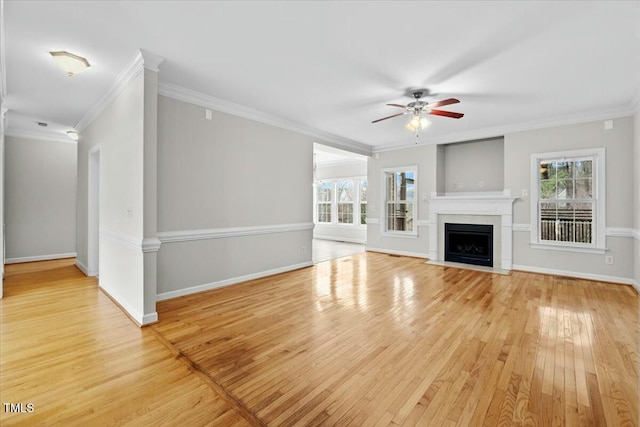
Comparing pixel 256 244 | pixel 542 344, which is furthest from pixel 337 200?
pixel 542 344

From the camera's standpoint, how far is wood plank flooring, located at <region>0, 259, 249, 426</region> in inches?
66.4

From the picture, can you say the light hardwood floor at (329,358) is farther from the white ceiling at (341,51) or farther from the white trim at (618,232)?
the white ceiling at (341,51)

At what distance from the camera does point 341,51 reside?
9.37ft

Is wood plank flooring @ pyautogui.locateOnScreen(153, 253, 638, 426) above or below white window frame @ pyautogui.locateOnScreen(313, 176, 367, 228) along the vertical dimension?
below

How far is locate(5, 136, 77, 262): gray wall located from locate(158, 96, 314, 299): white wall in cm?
463

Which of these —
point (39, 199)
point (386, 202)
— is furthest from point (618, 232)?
point (39, 199)

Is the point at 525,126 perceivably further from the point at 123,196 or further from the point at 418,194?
the point at 123,196

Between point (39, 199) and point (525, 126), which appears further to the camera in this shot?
point (39, 199)

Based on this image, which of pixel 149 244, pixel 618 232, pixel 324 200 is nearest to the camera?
pixel 149 244

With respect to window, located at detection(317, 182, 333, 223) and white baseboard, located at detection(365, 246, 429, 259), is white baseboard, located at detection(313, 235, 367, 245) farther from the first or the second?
white baseboard, located at detection(365, 246, 429, 259)

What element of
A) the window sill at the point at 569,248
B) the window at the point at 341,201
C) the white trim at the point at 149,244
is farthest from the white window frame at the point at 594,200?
Result: the white trim at the point at 149,244

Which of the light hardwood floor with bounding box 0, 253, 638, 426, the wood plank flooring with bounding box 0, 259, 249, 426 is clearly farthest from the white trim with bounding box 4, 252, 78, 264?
the wood plank flooring with bounding box 0, 259, 249, 426

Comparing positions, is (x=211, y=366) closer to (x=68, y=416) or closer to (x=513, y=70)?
(x=68, y=416)

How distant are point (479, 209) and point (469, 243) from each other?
783 millimetres
